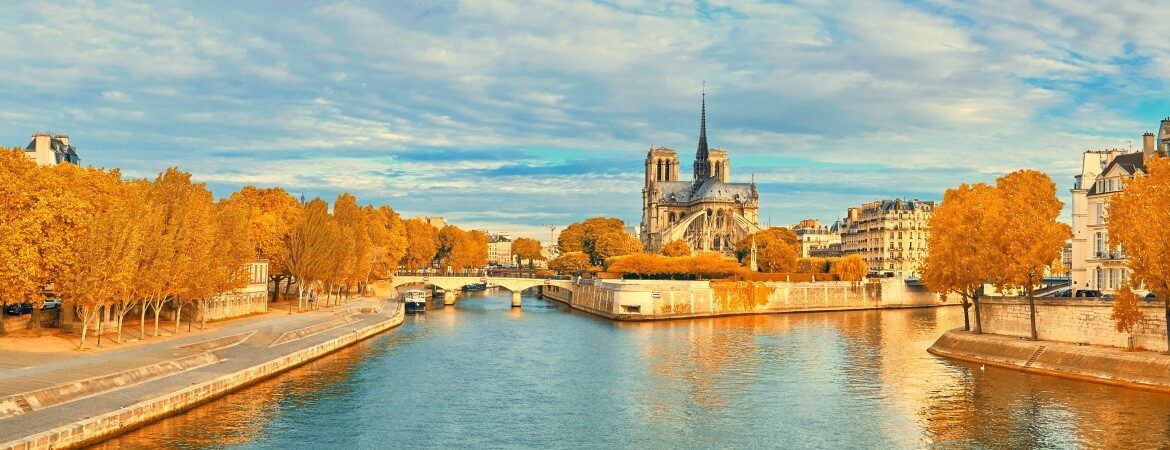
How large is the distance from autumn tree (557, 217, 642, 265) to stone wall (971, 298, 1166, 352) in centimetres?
9833

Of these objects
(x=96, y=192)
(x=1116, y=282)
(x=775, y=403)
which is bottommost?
(x=775, y=403)

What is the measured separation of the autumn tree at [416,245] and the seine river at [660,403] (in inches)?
2837

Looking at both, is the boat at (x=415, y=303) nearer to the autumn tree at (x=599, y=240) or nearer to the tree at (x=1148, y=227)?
the autumn tree at (x=599, y=240)

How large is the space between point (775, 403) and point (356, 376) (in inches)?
824

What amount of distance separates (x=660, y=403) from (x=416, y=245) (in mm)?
101642

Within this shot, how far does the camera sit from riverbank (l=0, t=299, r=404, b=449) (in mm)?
32344

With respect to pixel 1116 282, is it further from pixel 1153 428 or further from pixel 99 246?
pixel 99 246

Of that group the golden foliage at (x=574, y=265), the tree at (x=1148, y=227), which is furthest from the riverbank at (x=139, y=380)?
the golden foliage at (x=574, y=265)

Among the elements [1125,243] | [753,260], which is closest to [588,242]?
[753,260]

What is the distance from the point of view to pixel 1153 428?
3784 centimetres

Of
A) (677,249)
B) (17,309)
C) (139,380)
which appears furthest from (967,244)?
(677,249)

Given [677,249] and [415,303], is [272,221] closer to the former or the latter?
[415,303]

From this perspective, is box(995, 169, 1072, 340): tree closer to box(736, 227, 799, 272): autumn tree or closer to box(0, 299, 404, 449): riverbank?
box(0, 299, 404, 449): riverbank

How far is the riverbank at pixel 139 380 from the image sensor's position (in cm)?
3234
